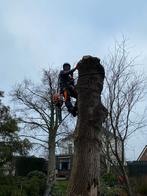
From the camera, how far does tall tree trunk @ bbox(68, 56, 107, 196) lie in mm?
5027

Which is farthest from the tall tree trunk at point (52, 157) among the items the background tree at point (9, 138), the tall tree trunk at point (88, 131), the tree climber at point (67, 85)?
the tall tree trunk at point (88, 131)

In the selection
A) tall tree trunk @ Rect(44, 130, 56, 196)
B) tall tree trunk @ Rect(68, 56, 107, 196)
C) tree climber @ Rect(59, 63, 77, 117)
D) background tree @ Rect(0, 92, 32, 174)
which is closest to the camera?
tall tree trunk @ Rect(68, 56, 107, 196)

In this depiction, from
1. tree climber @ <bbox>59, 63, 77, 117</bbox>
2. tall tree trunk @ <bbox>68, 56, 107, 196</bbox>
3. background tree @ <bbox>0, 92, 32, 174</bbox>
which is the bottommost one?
tall tree trunk @ <bbox>68, 56, 107, 196</bbox>

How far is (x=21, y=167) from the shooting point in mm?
33906

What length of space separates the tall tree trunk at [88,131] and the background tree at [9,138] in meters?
18.2

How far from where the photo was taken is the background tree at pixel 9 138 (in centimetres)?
2336

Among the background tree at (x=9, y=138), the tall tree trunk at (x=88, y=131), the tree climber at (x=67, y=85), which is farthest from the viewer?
the background tree at (x=9, y=138)

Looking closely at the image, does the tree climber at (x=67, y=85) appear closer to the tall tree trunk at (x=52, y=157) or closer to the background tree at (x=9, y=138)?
the background tree at (x=9, y=138)

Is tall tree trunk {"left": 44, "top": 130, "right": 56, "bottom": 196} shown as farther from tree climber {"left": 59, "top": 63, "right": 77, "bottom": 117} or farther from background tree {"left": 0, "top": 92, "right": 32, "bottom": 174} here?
tree climber {"left": 59, "top": 63, "right": 77, "bottom": 117}

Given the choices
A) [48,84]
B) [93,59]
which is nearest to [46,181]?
[48,84]

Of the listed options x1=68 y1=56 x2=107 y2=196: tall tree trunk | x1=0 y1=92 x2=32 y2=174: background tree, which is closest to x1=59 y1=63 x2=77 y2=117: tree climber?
x1=68 y1=56 x2=107 y2=196: tall tree trunk

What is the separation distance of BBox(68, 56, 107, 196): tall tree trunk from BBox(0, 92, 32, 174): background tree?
59.6 ft

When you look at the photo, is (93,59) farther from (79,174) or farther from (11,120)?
Answer: (11,120)

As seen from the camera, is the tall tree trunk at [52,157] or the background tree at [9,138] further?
the tall tree trunk at [52,157]
